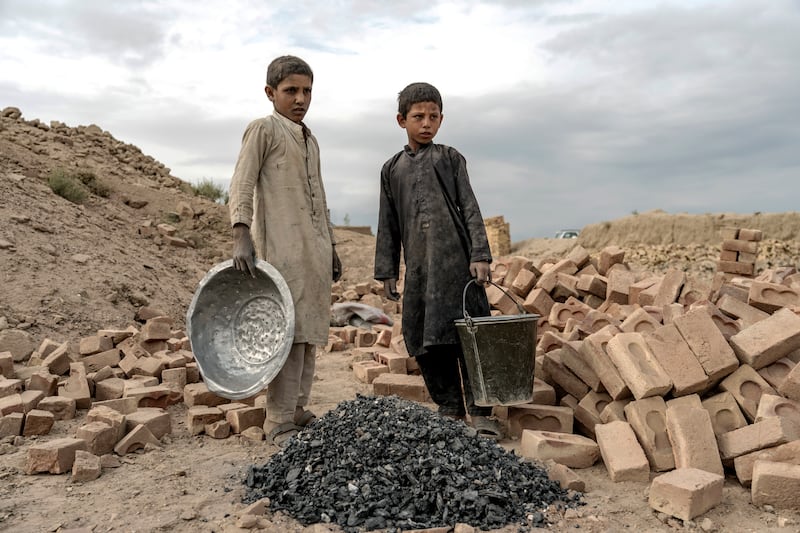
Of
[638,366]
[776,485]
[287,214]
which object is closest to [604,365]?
[638,366]

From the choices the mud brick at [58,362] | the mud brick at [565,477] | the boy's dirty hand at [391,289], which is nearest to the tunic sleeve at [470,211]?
the boy's dirty hand at [391,289]


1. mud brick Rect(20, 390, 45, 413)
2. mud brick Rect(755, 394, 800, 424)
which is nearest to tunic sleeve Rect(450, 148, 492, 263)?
mud brick Rect(755, 394, 800, 424)

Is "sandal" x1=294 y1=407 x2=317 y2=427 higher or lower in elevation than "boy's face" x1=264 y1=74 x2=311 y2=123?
lower

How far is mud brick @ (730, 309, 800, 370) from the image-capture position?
3.92 meters

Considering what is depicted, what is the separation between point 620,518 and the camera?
3.05 m

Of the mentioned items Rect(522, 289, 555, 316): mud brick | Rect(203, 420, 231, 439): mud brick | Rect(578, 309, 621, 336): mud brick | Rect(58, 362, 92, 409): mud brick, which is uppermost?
Rect(522, 289, 555, 316): mud brick

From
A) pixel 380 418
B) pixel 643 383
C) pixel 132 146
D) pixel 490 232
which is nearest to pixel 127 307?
pixel 380 418

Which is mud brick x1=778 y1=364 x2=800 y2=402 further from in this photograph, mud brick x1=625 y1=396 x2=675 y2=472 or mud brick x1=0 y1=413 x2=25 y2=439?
mud brick x1=0 y1=413 x2=25 y2=439

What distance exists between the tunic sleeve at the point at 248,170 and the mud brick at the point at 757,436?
299 cm

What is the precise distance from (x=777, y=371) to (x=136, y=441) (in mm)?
4035

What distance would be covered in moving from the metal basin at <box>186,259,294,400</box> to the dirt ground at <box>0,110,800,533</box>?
52 cm

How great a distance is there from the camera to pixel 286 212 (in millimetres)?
3959

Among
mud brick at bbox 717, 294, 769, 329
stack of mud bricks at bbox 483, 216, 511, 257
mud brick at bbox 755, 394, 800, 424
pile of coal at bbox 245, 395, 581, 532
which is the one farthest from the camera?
stack of mud bricks at bbox 483, 216, 511, 257

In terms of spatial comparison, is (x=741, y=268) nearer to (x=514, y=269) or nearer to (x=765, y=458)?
(x=514, y=269)
